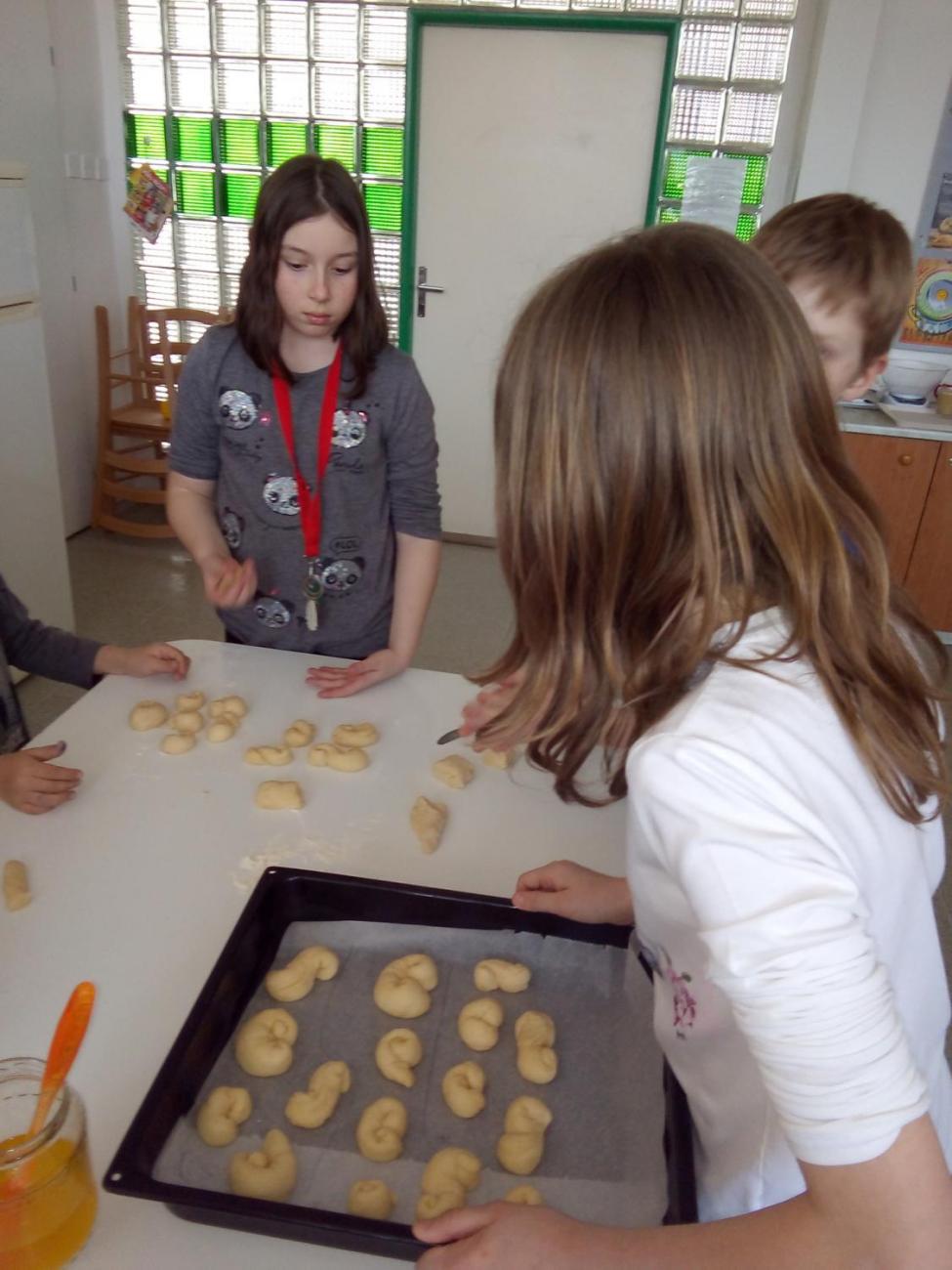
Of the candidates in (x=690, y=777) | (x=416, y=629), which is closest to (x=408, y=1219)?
(x=690, y=777)

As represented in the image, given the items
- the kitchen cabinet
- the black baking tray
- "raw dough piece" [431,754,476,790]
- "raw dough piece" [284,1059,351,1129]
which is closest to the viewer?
the black baking tray

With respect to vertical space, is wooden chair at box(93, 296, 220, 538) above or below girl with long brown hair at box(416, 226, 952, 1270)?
below

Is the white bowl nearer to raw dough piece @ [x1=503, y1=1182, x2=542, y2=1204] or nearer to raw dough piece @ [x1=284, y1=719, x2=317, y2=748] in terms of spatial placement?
raw dough piece @ [x1=284, y1=719, x2=317, y2=748]

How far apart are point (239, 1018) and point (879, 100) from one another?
3306 mm

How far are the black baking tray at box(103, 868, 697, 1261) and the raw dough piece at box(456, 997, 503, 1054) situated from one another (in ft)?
0.25

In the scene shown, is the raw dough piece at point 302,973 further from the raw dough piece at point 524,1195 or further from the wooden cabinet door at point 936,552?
the wooden cabinet door at point 936,552

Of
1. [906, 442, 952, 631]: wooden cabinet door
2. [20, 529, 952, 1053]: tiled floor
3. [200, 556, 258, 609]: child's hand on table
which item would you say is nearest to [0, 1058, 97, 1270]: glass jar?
[200, 556, 258, 609]: child's hand on table

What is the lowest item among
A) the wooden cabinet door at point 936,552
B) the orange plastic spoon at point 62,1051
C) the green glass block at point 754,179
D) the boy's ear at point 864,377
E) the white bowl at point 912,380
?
the wooden cabinet door at point 936,552

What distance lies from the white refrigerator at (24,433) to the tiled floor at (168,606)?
0.92ft

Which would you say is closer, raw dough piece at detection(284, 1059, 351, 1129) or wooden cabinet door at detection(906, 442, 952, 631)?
raw dough piece at detection(284, 1059, 351, 1129)

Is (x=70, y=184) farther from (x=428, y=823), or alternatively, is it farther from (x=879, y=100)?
(x=428, y=823)

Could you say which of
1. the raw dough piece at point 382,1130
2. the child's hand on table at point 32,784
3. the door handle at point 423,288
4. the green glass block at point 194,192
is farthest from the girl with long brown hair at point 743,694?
the green glass block at point 194,192

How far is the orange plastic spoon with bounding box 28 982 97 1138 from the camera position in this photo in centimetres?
56

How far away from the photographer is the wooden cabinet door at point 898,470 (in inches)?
115
